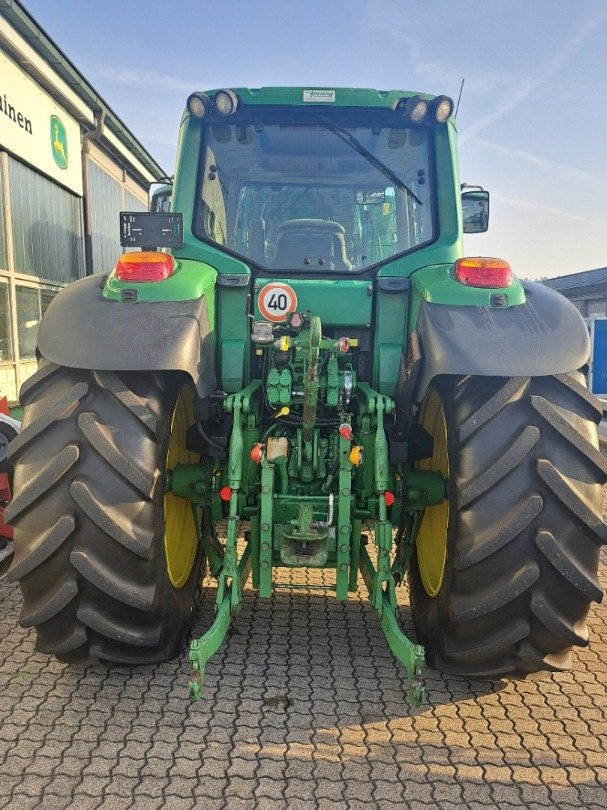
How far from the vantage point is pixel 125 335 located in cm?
268

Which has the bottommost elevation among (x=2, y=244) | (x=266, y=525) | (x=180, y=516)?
(x=180, y=516)

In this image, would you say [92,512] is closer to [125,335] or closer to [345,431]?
[125,335]

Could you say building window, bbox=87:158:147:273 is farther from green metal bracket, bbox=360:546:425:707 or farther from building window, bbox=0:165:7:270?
green metal bracket, bbox=360:546:425:707

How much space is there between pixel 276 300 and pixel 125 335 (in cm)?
84

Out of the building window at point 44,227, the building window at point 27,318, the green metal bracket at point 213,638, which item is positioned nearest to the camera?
the green metal bracket at point 213,638

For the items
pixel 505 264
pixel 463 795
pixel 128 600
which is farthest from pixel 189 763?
pixel 505 264

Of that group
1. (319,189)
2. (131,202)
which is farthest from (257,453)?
(131,202)

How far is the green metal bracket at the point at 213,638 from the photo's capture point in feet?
8.02

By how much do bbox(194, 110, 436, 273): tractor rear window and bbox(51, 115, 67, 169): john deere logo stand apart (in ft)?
20.2

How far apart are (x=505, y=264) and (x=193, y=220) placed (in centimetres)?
154

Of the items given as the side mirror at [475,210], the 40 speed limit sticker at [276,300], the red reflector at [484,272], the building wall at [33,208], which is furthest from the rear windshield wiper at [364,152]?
the building wall at [33,208]

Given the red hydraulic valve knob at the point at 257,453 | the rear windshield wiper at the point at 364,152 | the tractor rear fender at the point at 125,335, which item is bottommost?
the red hydraulic valve knob at the point at 257,453

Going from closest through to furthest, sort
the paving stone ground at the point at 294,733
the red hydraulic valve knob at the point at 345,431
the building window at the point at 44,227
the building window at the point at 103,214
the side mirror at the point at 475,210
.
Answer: the paving stone ground at the point at 294,733 < the red hydraulic valve knob at the point at 345,431 < the side mirror at the point at 475,210 < the building window at the point at 44,227 < the building window at the point at 103,214

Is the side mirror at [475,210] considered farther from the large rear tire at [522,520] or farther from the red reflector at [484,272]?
the large rear tire at [522,520]
